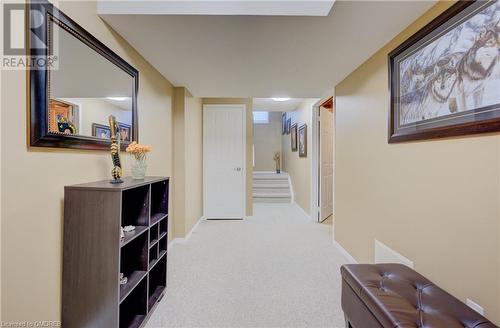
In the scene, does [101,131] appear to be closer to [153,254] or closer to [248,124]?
[153,254]

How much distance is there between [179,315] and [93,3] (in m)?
2.19

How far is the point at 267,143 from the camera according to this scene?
8.34 metres

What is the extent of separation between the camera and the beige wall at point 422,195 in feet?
3.72

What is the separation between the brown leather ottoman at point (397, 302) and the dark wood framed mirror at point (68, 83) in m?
1.81

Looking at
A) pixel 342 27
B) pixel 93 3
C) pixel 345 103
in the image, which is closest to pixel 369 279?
pixel 342 27

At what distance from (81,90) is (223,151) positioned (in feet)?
9.74

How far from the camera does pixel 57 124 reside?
1.20 meters

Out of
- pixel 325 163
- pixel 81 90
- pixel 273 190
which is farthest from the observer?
pixel 273 190

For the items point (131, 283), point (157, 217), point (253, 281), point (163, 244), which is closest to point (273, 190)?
point (253, 281)

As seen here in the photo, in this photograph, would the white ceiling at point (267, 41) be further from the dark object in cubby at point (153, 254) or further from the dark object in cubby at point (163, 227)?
the dark object in cubby at point (153, 254)

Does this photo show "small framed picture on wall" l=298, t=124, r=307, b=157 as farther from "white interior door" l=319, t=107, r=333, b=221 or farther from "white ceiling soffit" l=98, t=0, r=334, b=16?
"white ceiling soffit" l=98, t=0, r=334, b=16

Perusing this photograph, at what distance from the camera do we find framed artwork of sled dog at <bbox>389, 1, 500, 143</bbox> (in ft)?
3.57

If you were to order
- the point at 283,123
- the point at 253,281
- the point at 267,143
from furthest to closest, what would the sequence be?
1. the point at 267,143
2. the point at 283,123
3. the point at 253,281

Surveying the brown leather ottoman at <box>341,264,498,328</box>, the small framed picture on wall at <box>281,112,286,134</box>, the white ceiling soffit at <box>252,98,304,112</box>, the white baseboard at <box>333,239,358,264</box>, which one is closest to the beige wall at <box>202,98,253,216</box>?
the white ceiling soffit at <box>252,98,304,112</box>
